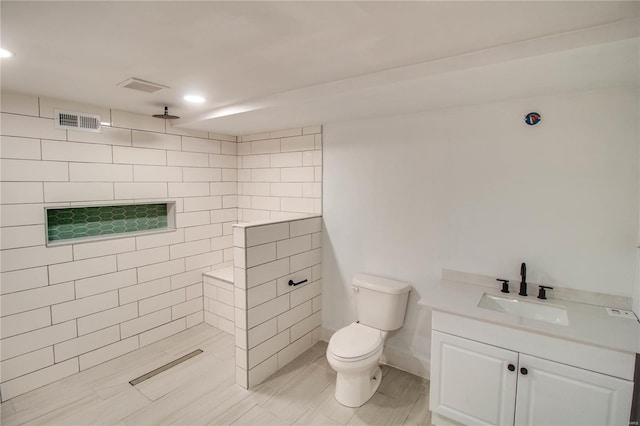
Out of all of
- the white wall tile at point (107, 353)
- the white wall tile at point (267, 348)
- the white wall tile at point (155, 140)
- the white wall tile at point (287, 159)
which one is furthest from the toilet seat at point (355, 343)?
the white wall tile at point (155, 140)

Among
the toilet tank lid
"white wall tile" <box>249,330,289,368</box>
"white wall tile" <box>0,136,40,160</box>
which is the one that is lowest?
"white wall tile" <box>249,330,289,368</box>

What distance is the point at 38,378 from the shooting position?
7.59 feet

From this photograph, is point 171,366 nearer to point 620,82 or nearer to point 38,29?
point 38,29

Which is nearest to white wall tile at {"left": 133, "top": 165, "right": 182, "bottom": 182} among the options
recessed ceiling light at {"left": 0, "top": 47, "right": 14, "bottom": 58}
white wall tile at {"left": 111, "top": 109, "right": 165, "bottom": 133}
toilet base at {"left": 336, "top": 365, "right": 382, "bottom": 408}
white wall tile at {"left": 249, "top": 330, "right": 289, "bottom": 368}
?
white wall tile at {"left": 111, "top": 109, "right": 165, "bottom": 133}

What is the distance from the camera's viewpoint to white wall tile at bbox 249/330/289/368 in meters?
2.40

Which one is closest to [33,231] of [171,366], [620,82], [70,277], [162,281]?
[70,277]

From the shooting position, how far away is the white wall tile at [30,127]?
213cm

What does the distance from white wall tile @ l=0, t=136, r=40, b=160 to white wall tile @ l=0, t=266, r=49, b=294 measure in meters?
0.80

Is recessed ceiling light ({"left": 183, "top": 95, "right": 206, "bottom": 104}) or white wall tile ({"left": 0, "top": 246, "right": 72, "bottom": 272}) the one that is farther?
recessed ceiling light ({"left": 183, "top": 95, "right": 206, "bottom": 104})

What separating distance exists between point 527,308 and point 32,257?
3.41 metres

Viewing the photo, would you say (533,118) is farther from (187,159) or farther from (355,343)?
(187,159)

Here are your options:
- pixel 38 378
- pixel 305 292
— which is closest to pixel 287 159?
pixel 305 292

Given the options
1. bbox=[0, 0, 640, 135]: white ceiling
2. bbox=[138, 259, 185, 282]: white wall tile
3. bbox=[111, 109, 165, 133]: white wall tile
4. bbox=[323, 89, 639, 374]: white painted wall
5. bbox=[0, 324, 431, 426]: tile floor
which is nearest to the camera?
bbox=[0, 0, 640, 135]: white ceiling

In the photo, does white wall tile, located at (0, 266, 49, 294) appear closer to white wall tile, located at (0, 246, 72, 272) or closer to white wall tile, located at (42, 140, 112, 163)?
white wall tile, located at (0, 246, 72, 272)
